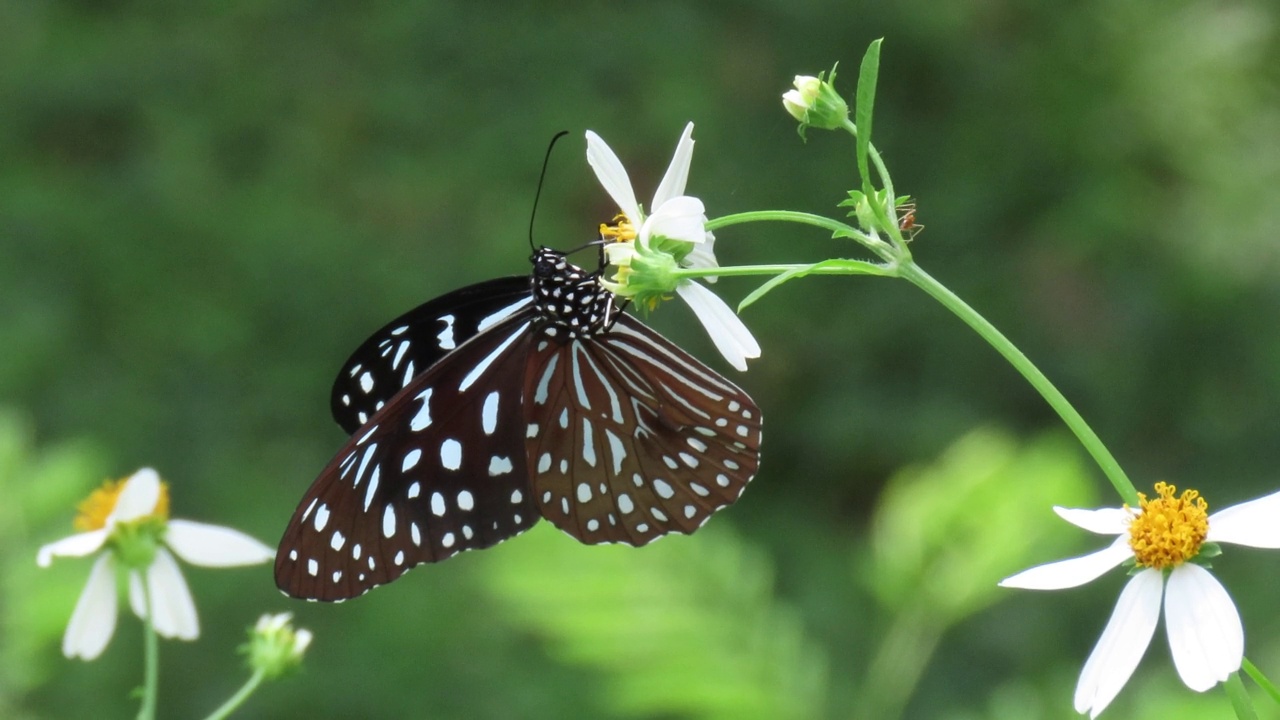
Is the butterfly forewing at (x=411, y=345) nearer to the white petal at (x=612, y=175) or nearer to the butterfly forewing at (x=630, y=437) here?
the butterfly forewing at (x=630, y=437)

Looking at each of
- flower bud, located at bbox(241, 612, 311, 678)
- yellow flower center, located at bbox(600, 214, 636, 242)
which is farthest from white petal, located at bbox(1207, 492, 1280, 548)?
flower bud, located at bbox(241, 612, 311, 678)

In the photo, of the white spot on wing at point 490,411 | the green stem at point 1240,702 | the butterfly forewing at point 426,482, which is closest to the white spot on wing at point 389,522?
the butterfly forewing at point 426,482

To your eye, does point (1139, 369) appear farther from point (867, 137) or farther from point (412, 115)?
point (867, 137)

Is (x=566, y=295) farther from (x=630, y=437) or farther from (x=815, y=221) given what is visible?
(x=815, y=221)

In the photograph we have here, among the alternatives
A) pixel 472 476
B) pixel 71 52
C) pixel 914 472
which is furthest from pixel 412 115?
pixel 472 476

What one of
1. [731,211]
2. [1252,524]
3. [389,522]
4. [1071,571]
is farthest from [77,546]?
[731,211]
